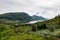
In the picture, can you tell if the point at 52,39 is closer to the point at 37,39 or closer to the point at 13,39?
the point at 37,39

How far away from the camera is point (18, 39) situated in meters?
47.3

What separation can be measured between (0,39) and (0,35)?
5728 mm

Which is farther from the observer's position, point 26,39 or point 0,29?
point 0,29

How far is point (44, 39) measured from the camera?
4744 cm

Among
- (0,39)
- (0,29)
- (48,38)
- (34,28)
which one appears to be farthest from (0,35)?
(34,28)

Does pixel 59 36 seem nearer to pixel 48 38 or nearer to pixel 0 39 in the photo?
pixel 48 38

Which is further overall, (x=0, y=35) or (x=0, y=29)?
(x=0, y=29)

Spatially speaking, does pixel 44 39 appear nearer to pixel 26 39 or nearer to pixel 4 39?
pixel 26 39

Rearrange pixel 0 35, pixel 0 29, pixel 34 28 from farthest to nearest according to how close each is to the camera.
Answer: pixel 34 28 → pixel 0 29 → pixel 0 35

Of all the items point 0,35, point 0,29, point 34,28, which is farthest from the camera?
point 34,28

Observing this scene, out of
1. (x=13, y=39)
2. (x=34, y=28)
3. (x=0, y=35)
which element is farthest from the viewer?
(x=34, y=28)

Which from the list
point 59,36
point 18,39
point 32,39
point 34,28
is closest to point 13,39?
point 18,39

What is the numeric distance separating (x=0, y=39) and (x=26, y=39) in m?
6.94

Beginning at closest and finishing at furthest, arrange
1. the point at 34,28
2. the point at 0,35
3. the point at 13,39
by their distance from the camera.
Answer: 1. the point at 13,39
2. the point at 0,35
3. the point at 34,28
